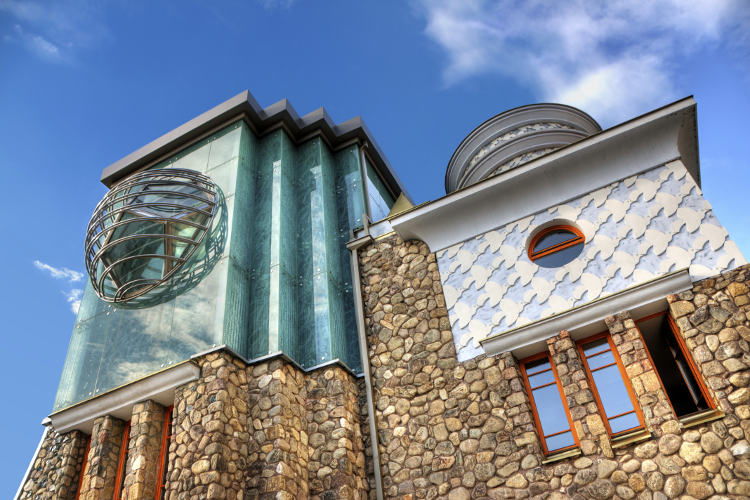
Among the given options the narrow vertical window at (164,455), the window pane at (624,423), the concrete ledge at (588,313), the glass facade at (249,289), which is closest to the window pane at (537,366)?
the concrete ledge at (588,313)

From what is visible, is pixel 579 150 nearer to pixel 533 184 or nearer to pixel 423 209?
pixel 533 184

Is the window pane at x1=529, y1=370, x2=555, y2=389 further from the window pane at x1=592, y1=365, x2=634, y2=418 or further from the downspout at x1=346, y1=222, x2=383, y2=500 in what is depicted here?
the downspout at x1=346, y1=222, x2=383, y2=500

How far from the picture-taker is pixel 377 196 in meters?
14.2

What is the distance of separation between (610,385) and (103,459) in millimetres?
7640

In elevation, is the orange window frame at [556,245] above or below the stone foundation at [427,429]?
above

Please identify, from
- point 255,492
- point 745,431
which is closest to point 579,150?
point 745,431

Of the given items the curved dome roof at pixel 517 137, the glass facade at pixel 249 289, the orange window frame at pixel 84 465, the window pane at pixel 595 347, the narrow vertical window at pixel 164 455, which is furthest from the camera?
the curved dome roof at pixel 517 137

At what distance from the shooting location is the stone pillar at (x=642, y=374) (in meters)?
7.42

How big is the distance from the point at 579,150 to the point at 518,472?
5.20 metres

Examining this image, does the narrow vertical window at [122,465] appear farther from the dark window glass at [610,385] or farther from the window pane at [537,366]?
the dark window glass at [610,385]

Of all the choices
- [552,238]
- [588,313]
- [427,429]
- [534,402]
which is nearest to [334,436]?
[427,429]

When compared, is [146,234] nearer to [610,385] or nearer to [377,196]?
[377,196]

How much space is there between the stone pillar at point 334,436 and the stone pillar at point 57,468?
4.11 meters

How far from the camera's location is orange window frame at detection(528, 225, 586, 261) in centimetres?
960
